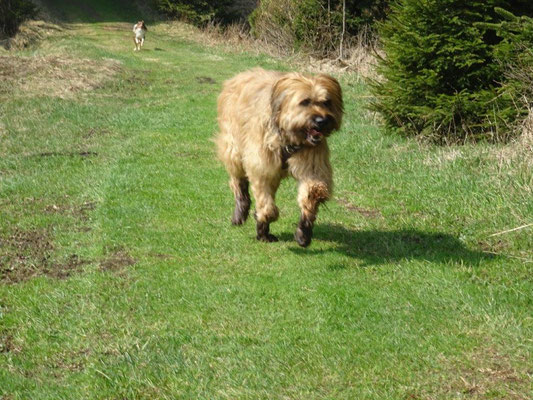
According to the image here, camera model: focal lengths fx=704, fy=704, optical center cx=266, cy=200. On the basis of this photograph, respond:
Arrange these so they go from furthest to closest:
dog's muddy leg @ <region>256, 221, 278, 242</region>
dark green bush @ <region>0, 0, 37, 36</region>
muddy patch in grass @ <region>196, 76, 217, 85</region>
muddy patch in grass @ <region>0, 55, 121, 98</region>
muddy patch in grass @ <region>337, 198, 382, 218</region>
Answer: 1. dark green bush @ <region>0, 0, 37, 36</region>
2. muddy patch in grass @ <region>196, 76, 217, 85</region>
3. muddy patch in grass @ <region>0, 55, 121, 98</region>
4. muddy patch in grass @ <region>337, 198, 382, 218</region>
5. dog's muddy leg @ <region>256, 221, 278, 242</region>

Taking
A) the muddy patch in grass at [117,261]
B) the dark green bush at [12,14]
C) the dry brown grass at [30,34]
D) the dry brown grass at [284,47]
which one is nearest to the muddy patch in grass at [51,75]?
the dry brown grass at [30,34]

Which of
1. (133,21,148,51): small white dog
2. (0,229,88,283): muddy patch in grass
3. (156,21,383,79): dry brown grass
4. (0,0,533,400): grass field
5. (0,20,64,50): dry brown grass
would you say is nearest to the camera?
(0,0,533,400): grass field

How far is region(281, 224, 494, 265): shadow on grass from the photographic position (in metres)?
6.93

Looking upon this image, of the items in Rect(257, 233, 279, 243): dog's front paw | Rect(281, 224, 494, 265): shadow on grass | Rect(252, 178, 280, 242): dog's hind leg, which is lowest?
Rect(257, 233, 279, 243): dog's front paw

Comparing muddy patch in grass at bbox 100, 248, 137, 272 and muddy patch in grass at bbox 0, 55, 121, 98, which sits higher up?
muddy patch in grass at bbox 100, 248, 137, 272

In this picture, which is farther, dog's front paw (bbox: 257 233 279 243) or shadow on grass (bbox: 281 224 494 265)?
dog's front paw (bbox: 257 233 279 243)

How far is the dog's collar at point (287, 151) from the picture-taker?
693cm

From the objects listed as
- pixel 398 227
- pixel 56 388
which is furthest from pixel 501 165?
pixel 56 388

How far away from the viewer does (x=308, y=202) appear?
273 inches

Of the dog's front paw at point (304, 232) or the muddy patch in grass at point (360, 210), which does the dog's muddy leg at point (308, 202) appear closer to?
the dog's front paw at point (304, 232)

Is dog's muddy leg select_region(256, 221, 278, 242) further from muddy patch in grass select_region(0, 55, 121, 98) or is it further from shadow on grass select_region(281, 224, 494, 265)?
muddy patch in grass select_region(0, 55, 121, 98)

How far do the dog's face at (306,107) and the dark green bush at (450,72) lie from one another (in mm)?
4395

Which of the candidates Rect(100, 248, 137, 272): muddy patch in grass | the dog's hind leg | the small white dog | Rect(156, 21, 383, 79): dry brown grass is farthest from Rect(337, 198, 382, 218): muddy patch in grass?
the small white dog

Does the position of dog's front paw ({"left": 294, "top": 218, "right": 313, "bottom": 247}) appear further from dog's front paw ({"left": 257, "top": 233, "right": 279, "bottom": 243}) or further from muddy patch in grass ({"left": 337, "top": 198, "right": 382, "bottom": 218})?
muddy patch in grass ({"left": 337, "top": 198, "right": 382, "bottom": 218})
